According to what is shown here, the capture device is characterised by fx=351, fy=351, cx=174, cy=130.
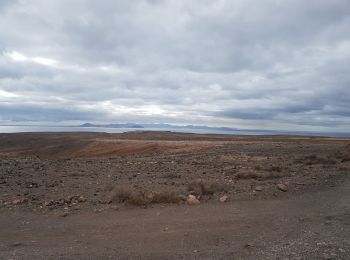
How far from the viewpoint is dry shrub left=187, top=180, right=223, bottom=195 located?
460 inches

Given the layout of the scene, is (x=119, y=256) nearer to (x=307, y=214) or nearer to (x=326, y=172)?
(x=307, y=214)

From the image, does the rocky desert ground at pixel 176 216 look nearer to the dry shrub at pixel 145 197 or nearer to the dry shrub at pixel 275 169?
the dry shrub at pixel 145 197

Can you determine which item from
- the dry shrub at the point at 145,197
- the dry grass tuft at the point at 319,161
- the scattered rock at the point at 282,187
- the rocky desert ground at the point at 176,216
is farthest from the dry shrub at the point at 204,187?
the dry grass tuft at the point at 319,161

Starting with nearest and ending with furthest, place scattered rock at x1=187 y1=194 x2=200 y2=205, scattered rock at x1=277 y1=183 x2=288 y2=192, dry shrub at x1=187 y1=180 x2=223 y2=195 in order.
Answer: scattered rock at x1=187 y1=194 x2=200 y2=205, dry shrub at x1=187 y1=180 x2=223 y2=195, scattered rock at x1=277 y1=183 x2=288 y2=192

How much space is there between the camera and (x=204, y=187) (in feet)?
38.8

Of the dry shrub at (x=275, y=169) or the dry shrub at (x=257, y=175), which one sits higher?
the dry shrub at (x=275, y=169)

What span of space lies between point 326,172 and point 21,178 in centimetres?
1361

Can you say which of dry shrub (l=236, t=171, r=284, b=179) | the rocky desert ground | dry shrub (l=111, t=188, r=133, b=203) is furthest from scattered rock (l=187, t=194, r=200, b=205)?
dry shrub (l=236, t=171, r=284, b=179)

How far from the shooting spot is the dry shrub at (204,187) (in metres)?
11.7

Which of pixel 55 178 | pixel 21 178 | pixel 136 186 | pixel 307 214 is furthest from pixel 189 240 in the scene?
pixel 21 178

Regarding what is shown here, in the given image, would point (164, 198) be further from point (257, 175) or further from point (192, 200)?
point (257, 175)

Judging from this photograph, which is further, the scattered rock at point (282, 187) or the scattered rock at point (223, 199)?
the scattered rock at point (282, 187)

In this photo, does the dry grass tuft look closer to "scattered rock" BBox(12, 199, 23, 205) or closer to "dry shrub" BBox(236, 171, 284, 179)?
"dry shrub" BBox(236, 171, 284, 179)

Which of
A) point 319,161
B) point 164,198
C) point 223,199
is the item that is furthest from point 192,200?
point 319,161
